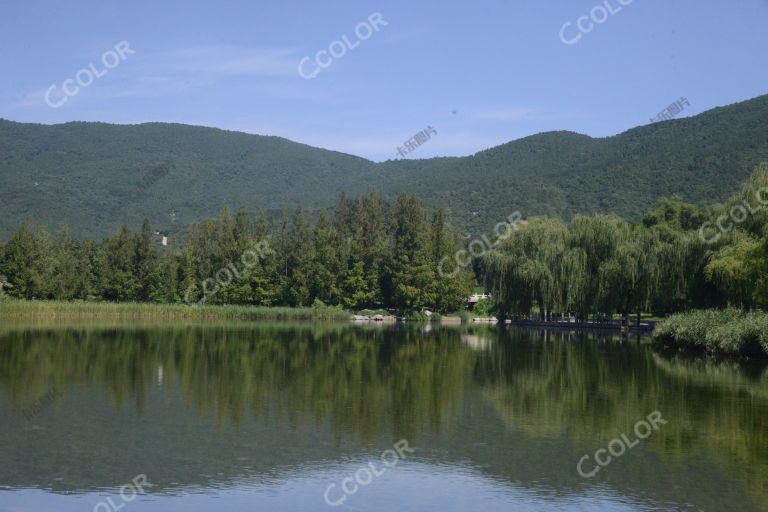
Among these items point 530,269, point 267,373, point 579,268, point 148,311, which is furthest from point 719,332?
point 148,311

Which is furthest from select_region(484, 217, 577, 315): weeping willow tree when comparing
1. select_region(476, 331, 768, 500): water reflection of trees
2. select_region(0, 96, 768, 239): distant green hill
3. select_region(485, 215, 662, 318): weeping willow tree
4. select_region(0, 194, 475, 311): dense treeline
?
select_region(0, 96, 768, 239): distant green hill

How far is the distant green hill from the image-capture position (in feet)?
378

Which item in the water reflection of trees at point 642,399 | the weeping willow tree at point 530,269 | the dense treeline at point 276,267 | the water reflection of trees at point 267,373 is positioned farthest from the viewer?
the dense treeline at point 276,267

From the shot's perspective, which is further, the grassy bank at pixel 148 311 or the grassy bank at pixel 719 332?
the grassy bank at pixel 148 311

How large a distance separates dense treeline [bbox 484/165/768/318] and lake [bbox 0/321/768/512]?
29.4 ft

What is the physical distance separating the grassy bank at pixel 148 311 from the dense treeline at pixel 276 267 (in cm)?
448

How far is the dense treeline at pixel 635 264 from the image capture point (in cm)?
3678

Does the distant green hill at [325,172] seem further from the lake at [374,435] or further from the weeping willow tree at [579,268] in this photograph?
the lake at [374,435]

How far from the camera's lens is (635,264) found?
4675 centimetres

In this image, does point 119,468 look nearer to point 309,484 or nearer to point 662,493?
point 309,484

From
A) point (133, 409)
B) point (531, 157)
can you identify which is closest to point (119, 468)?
point (133, 409)

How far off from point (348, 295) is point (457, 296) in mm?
9642

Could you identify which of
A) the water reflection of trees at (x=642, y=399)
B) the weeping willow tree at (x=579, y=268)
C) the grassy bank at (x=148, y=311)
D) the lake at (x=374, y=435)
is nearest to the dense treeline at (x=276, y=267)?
the grassy bank at (x=148, y=311)

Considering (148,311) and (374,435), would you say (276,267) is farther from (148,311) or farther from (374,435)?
(374,435)
